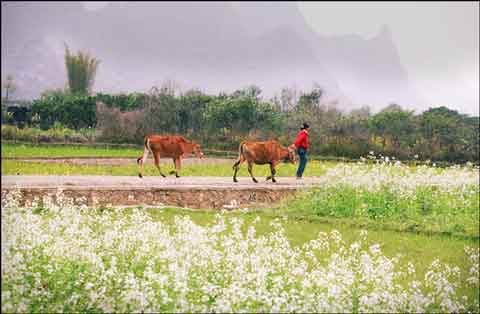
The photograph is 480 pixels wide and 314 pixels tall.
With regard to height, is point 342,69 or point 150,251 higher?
point 342,69

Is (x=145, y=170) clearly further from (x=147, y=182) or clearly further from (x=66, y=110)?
(x=66, y=110)

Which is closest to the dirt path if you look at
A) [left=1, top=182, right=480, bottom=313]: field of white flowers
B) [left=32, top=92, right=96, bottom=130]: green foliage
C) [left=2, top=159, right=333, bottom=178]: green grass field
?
[left=2, top=159, right=333, bottom=178]: green grass field

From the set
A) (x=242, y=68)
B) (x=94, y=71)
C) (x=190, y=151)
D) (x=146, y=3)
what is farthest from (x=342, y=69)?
(x=190, y=151)

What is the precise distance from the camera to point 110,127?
38.0 feet

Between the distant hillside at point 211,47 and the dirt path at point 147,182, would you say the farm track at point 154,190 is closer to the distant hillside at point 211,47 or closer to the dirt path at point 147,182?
the dirt path at point 147,182

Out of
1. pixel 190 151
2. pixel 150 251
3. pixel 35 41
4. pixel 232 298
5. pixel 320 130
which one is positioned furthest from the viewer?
pixel 320 130

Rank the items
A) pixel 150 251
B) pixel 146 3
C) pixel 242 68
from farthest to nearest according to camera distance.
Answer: pixel 242 68 → pixel 146 3 → pixel 150 251

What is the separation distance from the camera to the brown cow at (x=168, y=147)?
12.5 meters

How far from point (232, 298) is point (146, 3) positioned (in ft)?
16.0

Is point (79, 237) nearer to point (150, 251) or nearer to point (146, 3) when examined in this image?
point (150, 251)

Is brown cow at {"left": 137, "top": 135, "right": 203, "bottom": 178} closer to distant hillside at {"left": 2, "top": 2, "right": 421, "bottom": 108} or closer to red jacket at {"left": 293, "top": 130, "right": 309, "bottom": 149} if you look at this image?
red jacket at {"left": 293, "top": 130, "right": 309, "bottom": 149}

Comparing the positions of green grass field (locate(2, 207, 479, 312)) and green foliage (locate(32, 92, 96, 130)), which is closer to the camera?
green grass field (locate(2, 207, 479, 312))

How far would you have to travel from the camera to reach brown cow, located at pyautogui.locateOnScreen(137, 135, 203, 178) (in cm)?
1249

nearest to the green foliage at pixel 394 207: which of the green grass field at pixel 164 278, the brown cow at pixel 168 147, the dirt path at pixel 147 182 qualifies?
the dirt path at pixel 147 182
